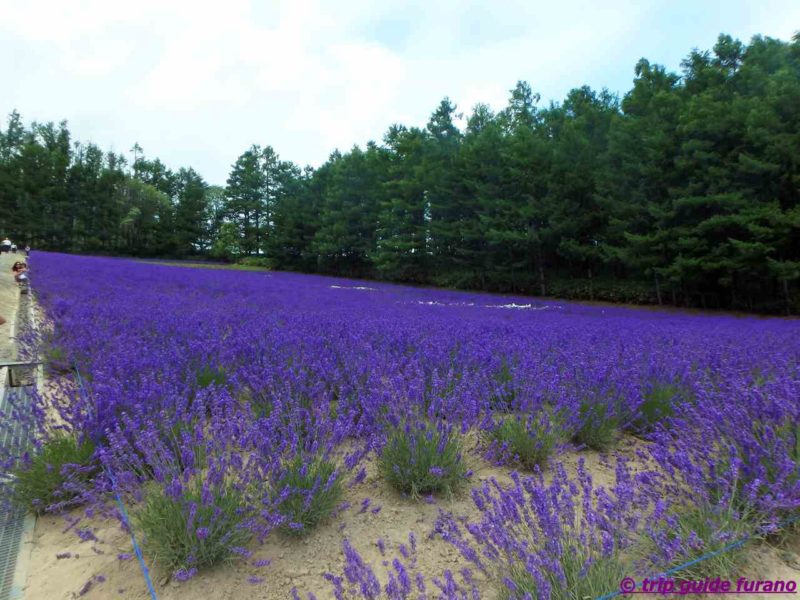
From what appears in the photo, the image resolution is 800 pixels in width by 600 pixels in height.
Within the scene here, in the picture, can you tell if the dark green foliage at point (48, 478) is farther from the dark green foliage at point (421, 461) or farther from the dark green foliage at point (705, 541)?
the dark green foliage at point (705, 541)

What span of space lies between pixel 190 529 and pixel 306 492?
0.45 metres

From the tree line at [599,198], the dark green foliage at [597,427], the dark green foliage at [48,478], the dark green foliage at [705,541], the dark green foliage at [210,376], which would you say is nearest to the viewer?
the dark green foliage at [705,541]

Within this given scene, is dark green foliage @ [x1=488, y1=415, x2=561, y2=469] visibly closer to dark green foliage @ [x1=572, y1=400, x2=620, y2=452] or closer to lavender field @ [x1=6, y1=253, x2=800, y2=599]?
lavender field @ [x1=6, y1=253, x2=800, y2=599]

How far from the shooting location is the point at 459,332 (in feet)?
17.4

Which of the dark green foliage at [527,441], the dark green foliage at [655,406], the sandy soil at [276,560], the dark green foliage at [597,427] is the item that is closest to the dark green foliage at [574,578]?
the sandy soil at [276,560]

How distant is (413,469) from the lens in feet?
7.31

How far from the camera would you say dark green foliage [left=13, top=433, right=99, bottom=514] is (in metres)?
2.11

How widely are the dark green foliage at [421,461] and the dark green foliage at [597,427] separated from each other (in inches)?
38.0

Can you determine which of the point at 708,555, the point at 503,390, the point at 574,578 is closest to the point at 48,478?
the point at 574,578

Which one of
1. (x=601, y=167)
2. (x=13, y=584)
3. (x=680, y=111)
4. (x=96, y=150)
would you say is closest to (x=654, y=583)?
(x=13, y=584)

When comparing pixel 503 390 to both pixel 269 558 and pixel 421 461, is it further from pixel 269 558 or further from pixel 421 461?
pixel 269 558

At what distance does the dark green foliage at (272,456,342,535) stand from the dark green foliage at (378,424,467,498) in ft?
1.18

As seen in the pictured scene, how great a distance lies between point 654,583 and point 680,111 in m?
19.6

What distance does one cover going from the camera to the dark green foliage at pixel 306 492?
73.9 inches
